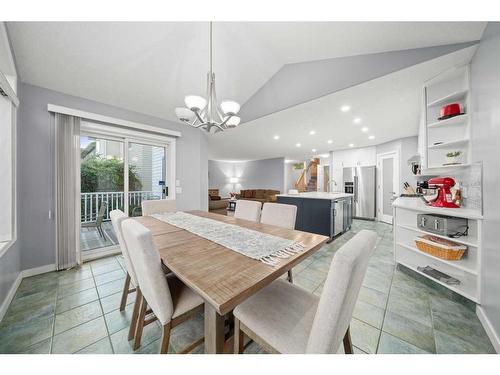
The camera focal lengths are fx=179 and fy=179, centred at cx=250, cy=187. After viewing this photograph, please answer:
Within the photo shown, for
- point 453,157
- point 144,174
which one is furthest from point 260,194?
point 453,157

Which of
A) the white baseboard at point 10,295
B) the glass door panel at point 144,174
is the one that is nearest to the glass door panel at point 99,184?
the glass door panel at point 144,174

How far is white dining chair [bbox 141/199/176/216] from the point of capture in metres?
2.45

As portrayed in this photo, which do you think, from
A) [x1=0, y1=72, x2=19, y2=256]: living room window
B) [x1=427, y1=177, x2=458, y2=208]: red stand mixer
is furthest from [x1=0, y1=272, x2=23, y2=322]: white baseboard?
[x1=427, y1=177, x2=458, y2=208]: red stand mixer

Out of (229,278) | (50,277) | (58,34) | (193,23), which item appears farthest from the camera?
(50,277)

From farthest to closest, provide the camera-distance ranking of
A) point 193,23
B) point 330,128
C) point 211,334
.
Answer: point 330,128 < point 193,23 < point 211,334

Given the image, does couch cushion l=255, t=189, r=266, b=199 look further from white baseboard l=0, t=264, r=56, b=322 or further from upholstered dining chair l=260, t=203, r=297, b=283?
white baseboard l=0, t=264, r=56, b=322

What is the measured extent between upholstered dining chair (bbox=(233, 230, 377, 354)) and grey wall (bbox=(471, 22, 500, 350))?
1.32 meters

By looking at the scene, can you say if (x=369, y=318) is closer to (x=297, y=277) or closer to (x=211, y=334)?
(x=297, y=277)

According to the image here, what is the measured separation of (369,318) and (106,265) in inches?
125

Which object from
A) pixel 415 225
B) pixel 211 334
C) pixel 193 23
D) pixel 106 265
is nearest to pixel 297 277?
pixel 211 334

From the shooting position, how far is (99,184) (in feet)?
9.68

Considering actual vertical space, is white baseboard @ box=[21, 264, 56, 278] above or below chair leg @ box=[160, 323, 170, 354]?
below

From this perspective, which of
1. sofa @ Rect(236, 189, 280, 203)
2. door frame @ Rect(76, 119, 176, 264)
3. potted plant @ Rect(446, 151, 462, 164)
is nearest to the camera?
potted plant @ Rect(446, 151, 462, 164)

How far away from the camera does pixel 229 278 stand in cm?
84
